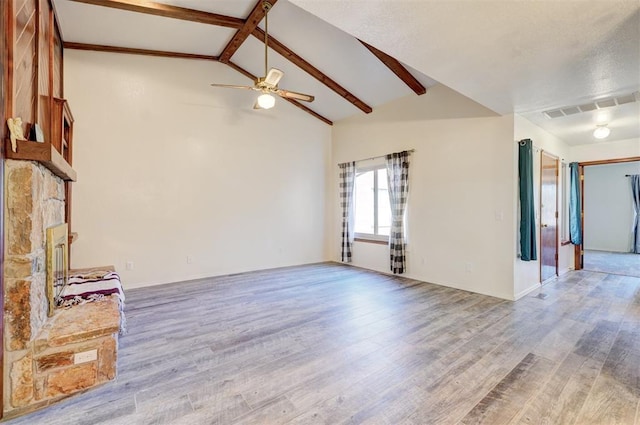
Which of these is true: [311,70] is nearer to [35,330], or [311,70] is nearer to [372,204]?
[372,204]

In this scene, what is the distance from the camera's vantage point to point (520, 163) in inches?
154

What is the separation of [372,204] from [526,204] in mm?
2649

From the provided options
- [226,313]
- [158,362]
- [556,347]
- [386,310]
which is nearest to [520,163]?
[556,347]

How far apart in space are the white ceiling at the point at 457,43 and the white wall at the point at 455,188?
0.40 m

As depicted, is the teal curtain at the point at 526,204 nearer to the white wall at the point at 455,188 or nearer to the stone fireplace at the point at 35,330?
the white wall at the point at 455,188

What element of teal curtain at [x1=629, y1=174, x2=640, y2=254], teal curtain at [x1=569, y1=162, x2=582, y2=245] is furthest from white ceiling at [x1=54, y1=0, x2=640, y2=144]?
teal curtain at [x1=629, y1=174, x2=640, y2=254]

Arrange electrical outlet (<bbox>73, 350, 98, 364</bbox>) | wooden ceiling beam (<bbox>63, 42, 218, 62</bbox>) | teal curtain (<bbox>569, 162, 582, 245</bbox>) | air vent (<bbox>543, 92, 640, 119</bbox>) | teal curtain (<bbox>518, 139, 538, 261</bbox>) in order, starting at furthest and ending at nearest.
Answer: teal curtain (<bbox>569, 162, 582, 245</bbox>) < wooden ceiling beam (<bbox>63, 42, 218, 62</bbox>) < teal curtain (<bbox>518, 139, 538, 261</bbox>) < air vent (<bbox>543, 92, 640, 119</bbox>) < electrical outlet (<bbox>73, 350, 98, 364</bbox>)

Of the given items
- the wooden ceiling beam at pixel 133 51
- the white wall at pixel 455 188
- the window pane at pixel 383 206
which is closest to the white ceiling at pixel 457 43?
the wooden ceiling beam at pixel 133 51

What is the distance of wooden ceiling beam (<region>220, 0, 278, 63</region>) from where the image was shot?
3663 millimetres

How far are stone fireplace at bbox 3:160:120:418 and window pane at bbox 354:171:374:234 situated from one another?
467 centimetres

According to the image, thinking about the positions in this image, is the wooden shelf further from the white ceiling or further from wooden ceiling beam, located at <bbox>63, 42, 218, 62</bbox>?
wooden ceiling beam, located at <bbox>63, 42, 218, 62</bbox>

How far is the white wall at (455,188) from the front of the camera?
397cm

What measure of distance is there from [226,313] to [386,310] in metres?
1.85

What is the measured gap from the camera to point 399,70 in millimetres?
4289
